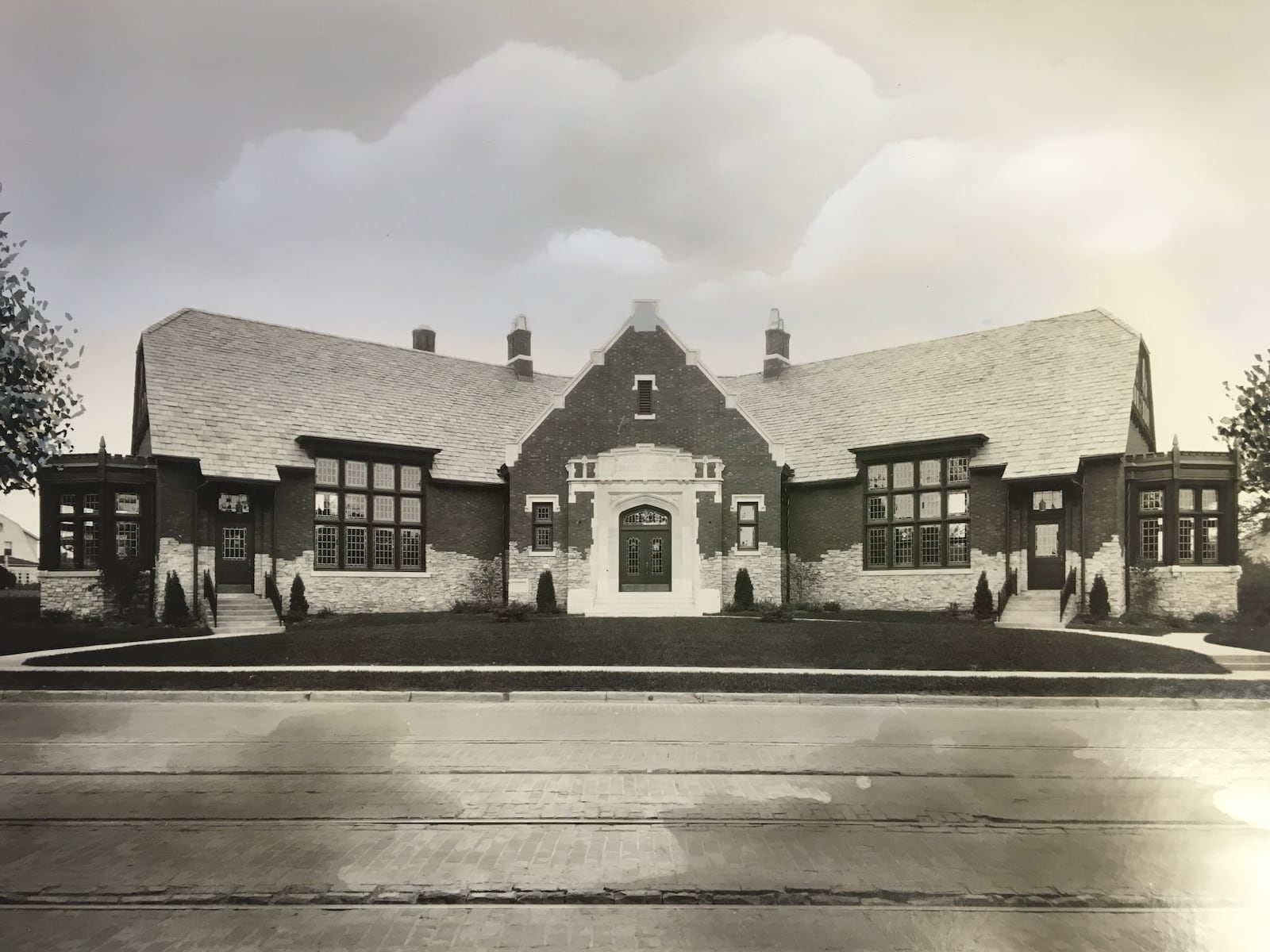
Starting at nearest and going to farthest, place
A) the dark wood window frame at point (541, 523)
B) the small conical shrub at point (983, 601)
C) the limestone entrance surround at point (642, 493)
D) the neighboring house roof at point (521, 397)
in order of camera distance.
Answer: the neighboring house roof at point (521, 397) < the small conical shrub at point (983, 601) < the limestone entrance surround at point (642, 493) < the dark wood window frame at point (541, 523)

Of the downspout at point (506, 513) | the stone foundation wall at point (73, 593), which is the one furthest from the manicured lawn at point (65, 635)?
the downspout at point (506, 513)

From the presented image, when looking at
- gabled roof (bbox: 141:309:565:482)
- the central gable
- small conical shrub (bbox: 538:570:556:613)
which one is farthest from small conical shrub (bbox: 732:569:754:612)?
gabled roof (bbox: 141:309:565:482)

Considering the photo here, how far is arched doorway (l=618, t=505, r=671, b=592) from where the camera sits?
64.8 ft

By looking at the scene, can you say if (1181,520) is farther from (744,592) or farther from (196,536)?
(196,536)

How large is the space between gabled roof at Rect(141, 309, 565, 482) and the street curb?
4951 mm

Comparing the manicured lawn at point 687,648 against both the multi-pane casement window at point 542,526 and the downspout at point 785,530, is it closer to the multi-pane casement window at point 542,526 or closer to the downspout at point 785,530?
the downspout at point 785,530

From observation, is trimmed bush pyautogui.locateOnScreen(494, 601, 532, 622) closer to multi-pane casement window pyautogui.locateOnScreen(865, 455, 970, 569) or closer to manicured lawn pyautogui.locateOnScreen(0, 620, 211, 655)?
manicured lawn pyautogui.locateOnScreen(0, 620, 211, 655)

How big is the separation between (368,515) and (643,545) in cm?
763

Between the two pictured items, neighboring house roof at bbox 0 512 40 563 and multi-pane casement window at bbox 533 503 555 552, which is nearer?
neighboring house roof at bbox 0 512 40 563

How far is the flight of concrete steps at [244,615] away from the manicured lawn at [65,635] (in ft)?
6.89

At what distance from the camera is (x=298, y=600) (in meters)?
19.6

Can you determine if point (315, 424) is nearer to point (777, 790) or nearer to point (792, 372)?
point (792, 372)

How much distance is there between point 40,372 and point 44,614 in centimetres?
764

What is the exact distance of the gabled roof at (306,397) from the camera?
599 inches
